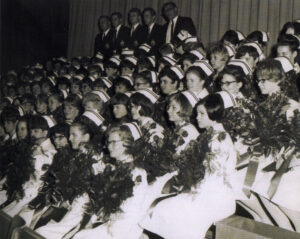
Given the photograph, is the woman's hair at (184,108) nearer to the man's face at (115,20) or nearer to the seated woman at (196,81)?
the seated woman at (196,81)

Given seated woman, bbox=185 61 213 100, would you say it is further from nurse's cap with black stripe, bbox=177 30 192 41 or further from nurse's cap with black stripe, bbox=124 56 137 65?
nurse's cap with black stripe, bbox=177 30 192 41

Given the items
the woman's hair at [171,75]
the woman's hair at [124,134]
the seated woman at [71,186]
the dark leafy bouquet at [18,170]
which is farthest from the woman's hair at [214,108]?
the dark leafy bouquet at [18,170]

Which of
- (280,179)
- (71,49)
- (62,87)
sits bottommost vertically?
(280,179)

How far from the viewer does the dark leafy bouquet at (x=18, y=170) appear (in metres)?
4.08

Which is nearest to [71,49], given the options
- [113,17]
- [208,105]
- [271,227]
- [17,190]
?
[113,17]

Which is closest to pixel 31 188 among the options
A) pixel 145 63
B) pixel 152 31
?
pixel 145 63

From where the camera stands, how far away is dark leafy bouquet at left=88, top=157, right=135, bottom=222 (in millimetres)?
3002

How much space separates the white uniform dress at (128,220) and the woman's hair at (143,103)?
1.12 meters

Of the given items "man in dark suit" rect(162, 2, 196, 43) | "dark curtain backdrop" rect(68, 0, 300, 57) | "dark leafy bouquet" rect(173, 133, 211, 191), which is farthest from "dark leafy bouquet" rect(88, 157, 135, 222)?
"dark curtain backdrop" rect(68, 0, 300, 57)

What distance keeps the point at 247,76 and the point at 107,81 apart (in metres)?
2.33

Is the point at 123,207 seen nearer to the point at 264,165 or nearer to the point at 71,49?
the point at 264,165

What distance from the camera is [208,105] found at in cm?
349

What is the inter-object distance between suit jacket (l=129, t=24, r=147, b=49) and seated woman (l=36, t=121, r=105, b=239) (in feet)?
14.7

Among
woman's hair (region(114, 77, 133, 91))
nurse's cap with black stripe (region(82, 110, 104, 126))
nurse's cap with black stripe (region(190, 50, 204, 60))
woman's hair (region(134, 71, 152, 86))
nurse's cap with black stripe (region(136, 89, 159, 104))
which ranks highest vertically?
nurse's cap with black stripe (region(190, 50, 204, 60))
